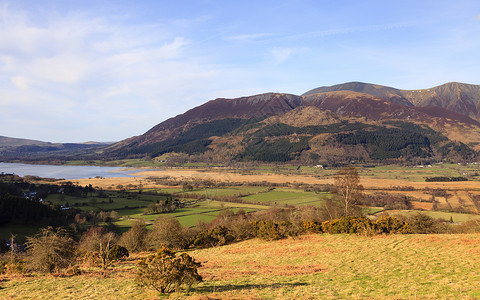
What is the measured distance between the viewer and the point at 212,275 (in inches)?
914

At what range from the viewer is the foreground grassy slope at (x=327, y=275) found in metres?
16.9

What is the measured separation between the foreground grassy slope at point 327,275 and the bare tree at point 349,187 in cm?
1107

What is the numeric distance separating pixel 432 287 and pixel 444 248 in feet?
37.6

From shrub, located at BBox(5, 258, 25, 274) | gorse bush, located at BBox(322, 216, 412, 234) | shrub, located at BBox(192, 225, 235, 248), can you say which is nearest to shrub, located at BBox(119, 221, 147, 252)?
shrub, located at BBox(192, 225, 235, 248)

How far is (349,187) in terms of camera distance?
144 ft

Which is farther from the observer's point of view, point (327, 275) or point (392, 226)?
point (392, 226)

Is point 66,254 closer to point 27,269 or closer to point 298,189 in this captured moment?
point 27,269

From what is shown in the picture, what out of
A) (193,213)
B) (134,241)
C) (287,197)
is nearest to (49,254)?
(134,241)

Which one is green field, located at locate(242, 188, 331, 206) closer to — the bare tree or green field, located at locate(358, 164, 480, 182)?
the bare tree

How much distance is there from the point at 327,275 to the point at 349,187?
24.4m

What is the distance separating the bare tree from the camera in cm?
4319

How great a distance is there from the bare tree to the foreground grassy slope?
11.1m

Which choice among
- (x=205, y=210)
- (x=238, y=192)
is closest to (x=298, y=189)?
(x=238, y=192)

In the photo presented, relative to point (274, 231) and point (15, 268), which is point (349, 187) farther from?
point (15, 268)
